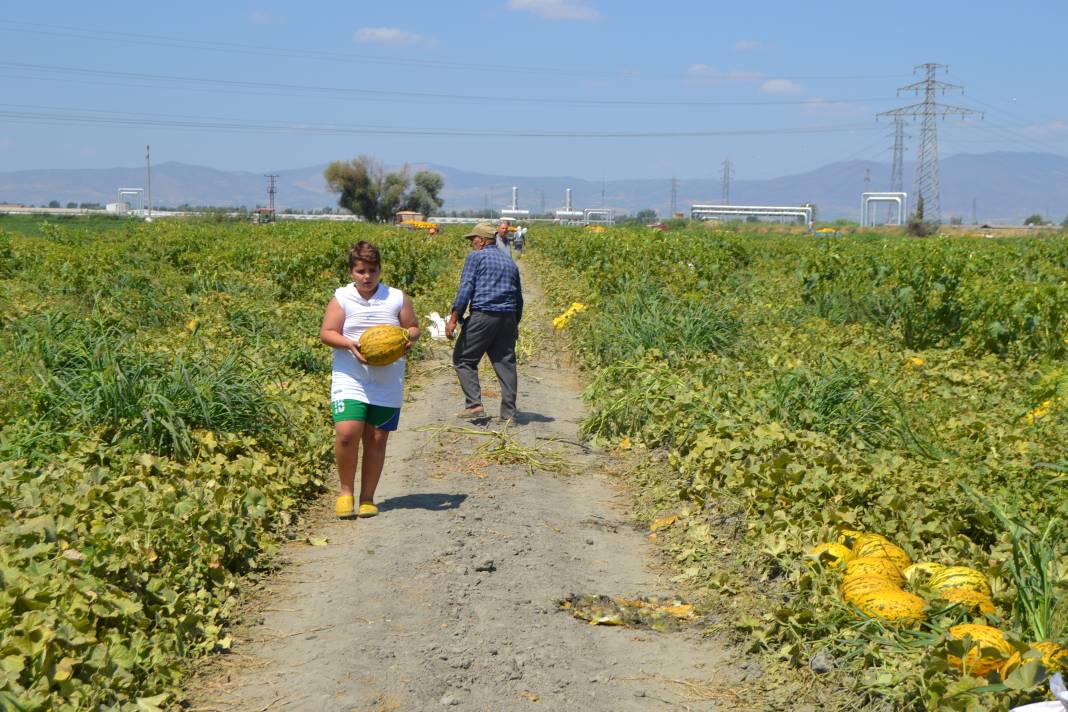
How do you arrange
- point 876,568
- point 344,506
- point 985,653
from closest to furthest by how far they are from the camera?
point 985,653 < point 876,568 < point 344,506

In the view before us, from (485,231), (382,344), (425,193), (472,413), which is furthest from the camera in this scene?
(425,193)

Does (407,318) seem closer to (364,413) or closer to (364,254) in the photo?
(364,254)

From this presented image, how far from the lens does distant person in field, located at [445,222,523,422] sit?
35.7ft

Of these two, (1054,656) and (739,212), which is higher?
(739,212)

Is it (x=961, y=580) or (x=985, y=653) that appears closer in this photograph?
(x=985, y=653)

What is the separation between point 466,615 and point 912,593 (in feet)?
7.25

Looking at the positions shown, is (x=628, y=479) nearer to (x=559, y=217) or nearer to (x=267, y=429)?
(x=267, y=429)

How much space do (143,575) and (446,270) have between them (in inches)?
978

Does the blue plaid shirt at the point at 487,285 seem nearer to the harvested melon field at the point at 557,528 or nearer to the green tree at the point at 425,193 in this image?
the harvested melon field at the point at 557,528

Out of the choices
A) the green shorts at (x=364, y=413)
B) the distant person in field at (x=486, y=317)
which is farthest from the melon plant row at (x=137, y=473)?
the distant person in field at (x=486, y=317)

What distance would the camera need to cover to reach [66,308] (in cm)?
1160

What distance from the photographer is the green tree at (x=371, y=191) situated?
4921 inches

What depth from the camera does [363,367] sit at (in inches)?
301

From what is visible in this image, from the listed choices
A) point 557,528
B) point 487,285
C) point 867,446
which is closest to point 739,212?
point 487,285
